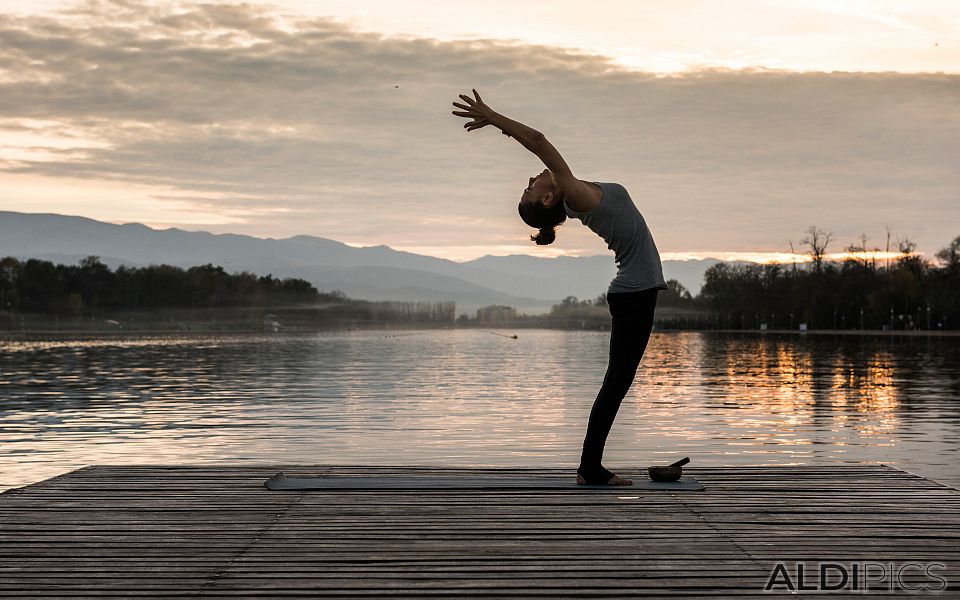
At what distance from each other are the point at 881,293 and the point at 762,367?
334 feet

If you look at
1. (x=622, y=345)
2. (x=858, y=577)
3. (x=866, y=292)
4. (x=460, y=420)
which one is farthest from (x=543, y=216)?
(x=866, y=292)

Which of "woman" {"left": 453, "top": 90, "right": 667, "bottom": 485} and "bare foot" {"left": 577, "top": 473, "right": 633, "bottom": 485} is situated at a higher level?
"woman" {"left": 453, "top": 90, "right": 667, "bottom": 485}

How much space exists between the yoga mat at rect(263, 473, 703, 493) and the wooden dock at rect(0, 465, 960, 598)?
9cm

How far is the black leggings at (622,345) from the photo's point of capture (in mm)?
7441

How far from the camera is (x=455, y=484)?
8.05 metres

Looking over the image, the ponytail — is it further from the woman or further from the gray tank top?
the gray tank top

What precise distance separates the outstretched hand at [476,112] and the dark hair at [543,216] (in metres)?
0.72

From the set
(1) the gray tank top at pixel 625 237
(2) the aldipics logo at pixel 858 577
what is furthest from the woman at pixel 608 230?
(2) the aldipics logo at pixel 858 577

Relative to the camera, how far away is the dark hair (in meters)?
7.06

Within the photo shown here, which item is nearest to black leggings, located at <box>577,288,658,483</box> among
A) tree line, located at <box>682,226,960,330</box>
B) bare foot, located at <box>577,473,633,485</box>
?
bare foot, located at <box>577,473,633,485</box>

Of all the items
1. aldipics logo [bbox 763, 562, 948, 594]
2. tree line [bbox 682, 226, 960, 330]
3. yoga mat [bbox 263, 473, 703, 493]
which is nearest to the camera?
aldipics logo [bbox 763, 562, 948, 594]

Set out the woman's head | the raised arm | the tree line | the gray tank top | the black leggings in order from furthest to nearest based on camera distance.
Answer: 1. the tree line
2. the black leggings
3. the gray tank top
4. the woman's head
5. the raised arm

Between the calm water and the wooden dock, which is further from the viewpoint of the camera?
the calm water

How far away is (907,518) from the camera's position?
6.83 meters
